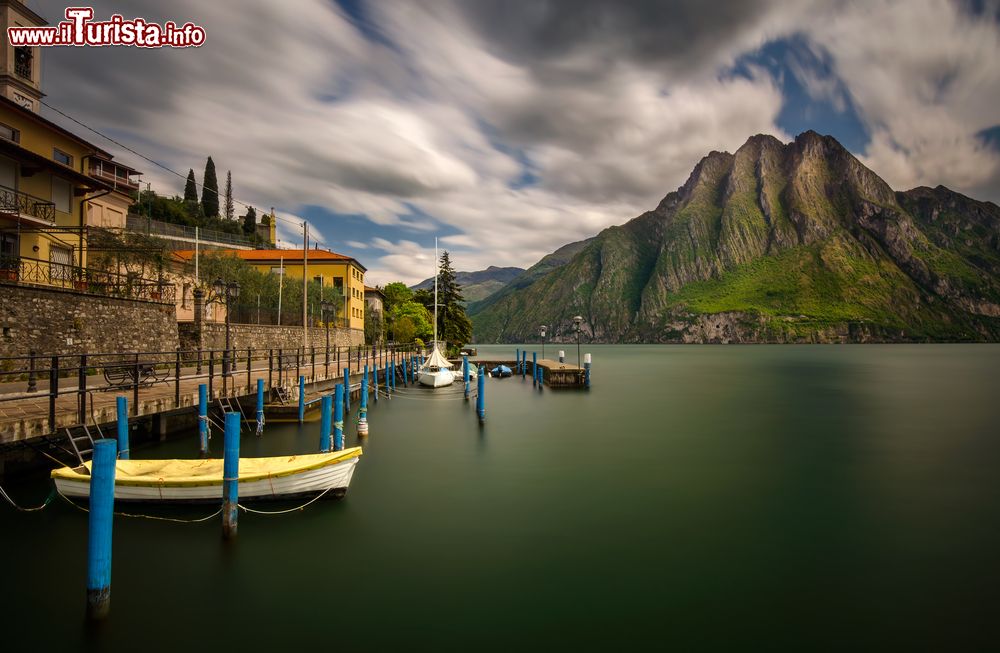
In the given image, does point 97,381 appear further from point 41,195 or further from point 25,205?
point 41,195

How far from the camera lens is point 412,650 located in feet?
25.5

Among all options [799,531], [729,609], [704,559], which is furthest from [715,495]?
[729,609]

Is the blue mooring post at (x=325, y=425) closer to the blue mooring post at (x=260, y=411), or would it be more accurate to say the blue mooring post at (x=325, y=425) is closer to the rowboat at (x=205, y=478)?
the rowboat at (x=205, y=478)

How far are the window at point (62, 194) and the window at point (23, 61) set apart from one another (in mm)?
21275

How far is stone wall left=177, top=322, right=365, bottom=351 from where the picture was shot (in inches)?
1217

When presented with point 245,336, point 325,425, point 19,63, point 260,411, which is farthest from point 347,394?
point 19,63

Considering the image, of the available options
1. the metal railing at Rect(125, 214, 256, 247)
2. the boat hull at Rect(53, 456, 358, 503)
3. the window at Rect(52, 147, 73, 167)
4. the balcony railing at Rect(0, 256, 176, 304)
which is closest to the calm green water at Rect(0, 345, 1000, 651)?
the boat hull at Rect(53, 456, 358, 503)

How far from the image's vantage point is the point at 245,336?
3578 centimetres

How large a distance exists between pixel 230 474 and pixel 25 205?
2553 centimetres

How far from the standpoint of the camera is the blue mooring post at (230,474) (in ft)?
34.1

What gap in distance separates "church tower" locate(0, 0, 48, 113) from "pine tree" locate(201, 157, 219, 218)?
61.3 metres

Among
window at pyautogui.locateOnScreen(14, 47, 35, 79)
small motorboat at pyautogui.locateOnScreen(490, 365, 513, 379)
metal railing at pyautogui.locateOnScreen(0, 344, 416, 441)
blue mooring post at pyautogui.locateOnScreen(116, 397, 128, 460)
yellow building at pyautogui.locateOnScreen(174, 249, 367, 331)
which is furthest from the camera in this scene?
yellow building at pyautogui.locateOnScreen(174, 249, 367, 331)

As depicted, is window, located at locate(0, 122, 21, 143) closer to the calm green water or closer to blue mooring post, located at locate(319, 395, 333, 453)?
the calm green water

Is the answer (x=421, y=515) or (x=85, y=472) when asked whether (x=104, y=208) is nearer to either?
(x=85, y=472)
